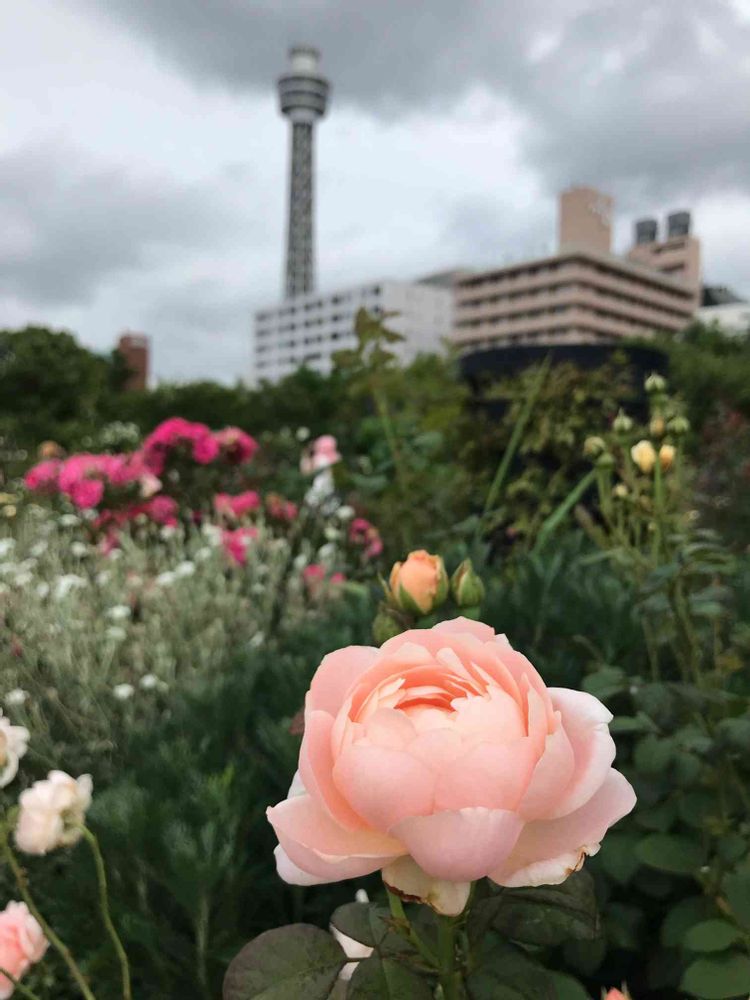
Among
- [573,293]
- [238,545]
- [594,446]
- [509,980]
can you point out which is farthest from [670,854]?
[573,293]

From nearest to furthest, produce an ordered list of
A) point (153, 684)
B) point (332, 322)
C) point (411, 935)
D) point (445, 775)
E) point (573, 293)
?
1. point (445, 775)
2. point (411, 935)
3. point (153, 684)
4. point (573, 293)
5. point (332, 322)

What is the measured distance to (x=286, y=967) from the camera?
2.06ft

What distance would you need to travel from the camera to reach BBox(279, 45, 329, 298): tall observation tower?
9238 cm

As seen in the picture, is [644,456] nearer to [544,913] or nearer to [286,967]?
[544,913]

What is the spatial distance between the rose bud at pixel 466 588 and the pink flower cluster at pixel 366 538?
3.05 m

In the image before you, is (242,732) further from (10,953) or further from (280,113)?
(280,113)

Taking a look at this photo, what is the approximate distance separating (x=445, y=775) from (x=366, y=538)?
12.2 feet

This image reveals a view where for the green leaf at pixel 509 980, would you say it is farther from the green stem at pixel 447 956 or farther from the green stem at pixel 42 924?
the green stem at pixel 42 924

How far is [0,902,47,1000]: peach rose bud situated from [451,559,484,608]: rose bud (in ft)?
1.87

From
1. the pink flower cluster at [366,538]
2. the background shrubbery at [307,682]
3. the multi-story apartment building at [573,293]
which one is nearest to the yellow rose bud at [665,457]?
the background shrubbery at [307,682]

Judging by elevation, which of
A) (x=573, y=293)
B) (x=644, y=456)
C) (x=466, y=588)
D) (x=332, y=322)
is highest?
(x=332, y=322)

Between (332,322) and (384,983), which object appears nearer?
(384,983)

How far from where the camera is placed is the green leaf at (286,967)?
0.62 meters

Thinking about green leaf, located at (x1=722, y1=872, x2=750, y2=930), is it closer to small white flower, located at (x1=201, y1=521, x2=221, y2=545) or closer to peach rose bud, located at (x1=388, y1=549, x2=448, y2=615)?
peach rose bud, located at (x1=388, y1=549, x2=448, y2=615)
